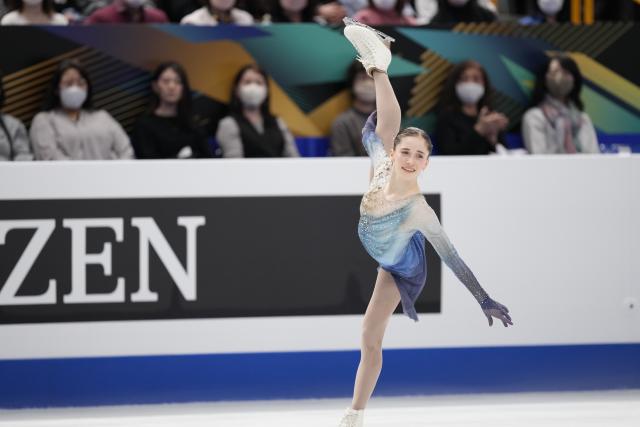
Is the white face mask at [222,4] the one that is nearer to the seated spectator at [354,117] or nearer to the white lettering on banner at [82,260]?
the seated spectator at [354,117]

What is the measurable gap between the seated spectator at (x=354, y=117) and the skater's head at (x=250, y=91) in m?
0.40

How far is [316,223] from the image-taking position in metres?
4.70

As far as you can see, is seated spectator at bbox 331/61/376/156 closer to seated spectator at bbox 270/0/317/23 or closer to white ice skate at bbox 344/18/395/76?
seated spectator at bbox 270/0/317/23

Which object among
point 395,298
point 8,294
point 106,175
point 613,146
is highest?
point 613,146

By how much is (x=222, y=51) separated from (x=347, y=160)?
4.51 feet

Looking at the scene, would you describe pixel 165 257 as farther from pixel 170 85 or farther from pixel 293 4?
pixel 293 4

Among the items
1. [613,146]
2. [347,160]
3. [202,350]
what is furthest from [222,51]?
[613,146]

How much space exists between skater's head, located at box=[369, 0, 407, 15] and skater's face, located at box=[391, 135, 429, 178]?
9.25ft

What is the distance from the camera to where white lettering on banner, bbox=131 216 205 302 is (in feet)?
15.0

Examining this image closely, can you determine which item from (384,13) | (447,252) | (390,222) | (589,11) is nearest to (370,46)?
(390,222)

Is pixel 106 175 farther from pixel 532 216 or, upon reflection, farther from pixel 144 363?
pixel 532 216

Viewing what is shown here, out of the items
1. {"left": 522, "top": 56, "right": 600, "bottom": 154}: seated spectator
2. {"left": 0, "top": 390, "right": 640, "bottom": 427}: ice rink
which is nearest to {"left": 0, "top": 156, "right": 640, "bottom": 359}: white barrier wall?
{"left": 0, "top": 390, "right": 640, "bottom": 427}: ice rink

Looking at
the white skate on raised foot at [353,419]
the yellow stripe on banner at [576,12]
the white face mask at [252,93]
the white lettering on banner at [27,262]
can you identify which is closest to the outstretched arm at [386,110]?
the white skate on raised foot at [353,419]

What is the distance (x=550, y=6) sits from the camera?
22.5ft
